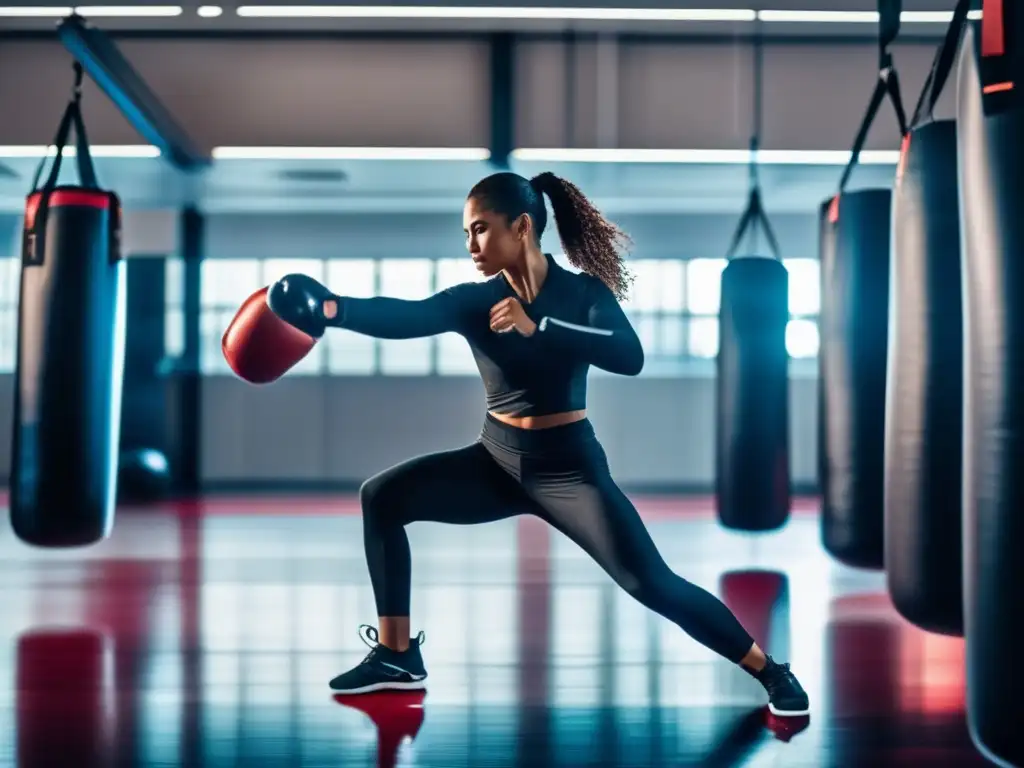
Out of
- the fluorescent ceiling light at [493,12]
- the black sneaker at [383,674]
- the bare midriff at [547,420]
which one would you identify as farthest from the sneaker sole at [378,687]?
the fluorescent ceiling light at [493,12]

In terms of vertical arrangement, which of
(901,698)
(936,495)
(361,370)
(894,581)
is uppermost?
(361,370)

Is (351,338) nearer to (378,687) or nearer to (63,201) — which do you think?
(63,201)

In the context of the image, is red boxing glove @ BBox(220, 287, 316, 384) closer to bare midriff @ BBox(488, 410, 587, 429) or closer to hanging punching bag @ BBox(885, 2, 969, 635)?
bare midriff @ BBox(488, 410, 587, 429)

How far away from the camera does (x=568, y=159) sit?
4.04 meters

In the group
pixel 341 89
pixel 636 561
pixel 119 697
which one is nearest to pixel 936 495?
pixel 636 561

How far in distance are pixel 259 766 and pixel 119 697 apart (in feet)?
1.76

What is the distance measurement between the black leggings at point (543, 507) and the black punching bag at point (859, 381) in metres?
0.88

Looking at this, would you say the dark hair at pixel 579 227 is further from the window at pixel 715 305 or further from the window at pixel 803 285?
the window at pixel 803 285

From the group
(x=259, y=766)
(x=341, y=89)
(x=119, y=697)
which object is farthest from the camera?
(x=341, y=89)

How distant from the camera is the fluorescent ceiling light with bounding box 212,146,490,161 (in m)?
3.98

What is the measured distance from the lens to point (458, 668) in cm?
198

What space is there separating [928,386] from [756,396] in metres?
1.70

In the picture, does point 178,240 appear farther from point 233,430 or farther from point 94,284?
point 94,284

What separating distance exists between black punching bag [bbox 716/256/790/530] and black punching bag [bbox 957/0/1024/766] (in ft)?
7.01
